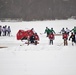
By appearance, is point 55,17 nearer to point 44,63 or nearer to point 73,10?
point 73,10

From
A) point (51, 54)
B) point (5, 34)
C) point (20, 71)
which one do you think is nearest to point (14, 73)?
point (20, 71)

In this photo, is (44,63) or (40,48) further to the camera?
(40,48)

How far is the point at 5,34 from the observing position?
2612 cm

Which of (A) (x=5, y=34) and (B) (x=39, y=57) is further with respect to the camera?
(A) (x=5, y=34)

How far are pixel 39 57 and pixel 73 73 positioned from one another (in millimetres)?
3693

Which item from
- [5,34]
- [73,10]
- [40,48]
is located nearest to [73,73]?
[40,48]

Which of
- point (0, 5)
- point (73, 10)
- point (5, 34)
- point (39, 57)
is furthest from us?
point (73, 10)

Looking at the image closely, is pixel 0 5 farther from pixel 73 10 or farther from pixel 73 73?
pixel 73 73

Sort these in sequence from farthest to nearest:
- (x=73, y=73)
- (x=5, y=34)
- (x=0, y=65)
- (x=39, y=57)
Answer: (x=5, y=34)
(x=39, y=57)
(x=0, y=65)
(x=73, y=73)

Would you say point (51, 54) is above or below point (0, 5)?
below

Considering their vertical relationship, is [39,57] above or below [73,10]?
below

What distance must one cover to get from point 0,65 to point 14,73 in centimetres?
162

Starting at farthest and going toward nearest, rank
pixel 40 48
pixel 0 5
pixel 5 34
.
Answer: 1. pixel 0 5
2. pixel 5 34
3. pixel 40 48

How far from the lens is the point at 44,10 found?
93438 mm
